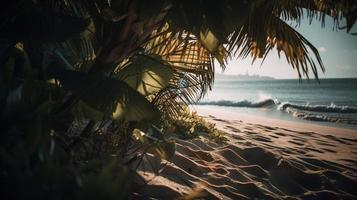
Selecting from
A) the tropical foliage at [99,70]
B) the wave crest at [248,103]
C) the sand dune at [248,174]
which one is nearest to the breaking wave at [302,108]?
the wave crest at [248,103]

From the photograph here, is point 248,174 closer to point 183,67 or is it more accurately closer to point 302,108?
point 183,67

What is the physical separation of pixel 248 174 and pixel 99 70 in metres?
2.37

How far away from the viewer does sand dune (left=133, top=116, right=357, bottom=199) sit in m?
2.97

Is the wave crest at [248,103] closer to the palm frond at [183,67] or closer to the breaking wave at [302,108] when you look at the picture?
the breaking wave at [302,108]

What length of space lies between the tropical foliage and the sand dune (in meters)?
0.58

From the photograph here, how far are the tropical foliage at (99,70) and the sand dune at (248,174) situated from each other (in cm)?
58

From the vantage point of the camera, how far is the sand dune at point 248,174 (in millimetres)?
2973

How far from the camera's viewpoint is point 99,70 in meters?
2.07

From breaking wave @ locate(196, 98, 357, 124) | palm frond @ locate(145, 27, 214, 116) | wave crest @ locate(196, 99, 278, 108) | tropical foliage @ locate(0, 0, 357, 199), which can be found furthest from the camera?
wave crest @ locate(196, 99, 278, 108)

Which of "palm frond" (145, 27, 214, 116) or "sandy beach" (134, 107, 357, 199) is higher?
"palm frond" (145, 27, 214, 116)

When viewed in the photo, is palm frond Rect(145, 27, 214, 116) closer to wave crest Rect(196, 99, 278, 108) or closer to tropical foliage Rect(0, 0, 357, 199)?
tropical foliage Rect(0, 0, 357, 199)

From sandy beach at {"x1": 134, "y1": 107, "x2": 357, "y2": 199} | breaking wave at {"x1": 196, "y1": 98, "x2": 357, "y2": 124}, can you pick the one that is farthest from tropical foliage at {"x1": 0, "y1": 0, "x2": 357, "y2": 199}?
breaking wave at {"x1": 196, "y1": 98, "x2": 357, "y2": 124}

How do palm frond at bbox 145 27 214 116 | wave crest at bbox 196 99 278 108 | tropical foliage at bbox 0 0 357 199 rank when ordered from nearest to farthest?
tropical foliage at bbox 0 0 357 199 → palm frond at bbox 145 27 214 116 → wave crest at bbox 196 99 278 108

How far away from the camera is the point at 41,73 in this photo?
1.83 m
